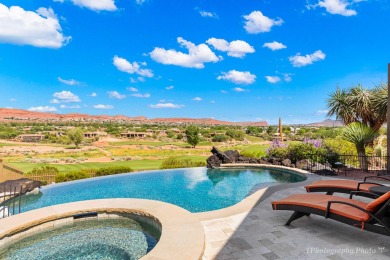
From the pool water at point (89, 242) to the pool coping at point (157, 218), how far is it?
277 millimetres

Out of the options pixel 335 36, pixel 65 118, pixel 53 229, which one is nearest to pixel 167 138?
pixel 335 36

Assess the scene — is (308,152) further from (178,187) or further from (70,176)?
(70,176)

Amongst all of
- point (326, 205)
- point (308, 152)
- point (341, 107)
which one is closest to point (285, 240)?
point (326, 205)

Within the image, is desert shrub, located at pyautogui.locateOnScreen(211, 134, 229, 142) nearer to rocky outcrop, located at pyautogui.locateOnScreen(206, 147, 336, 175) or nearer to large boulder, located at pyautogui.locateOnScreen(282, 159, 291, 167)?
rocky outcrop, located at pyautogui.locateOnScreen(206, 147, 336, 175)

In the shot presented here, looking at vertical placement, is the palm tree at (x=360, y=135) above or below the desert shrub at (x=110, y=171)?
above

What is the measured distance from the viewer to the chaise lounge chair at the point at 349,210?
3.84 metres

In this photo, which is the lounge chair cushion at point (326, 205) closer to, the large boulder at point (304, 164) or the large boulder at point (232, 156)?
the large boulder at point (304, 164)

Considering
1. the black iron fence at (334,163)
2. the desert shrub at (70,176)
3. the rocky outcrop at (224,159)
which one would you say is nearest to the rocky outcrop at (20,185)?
the desert shrub at (70,176)

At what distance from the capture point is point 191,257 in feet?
11.8

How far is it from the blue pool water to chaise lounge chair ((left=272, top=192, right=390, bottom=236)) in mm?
3583

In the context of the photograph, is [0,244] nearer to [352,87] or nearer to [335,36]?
[352,87]

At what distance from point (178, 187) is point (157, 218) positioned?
6.15m

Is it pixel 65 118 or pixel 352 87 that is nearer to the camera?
pixel 352 87

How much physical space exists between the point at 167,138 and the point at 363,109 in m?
64.9
